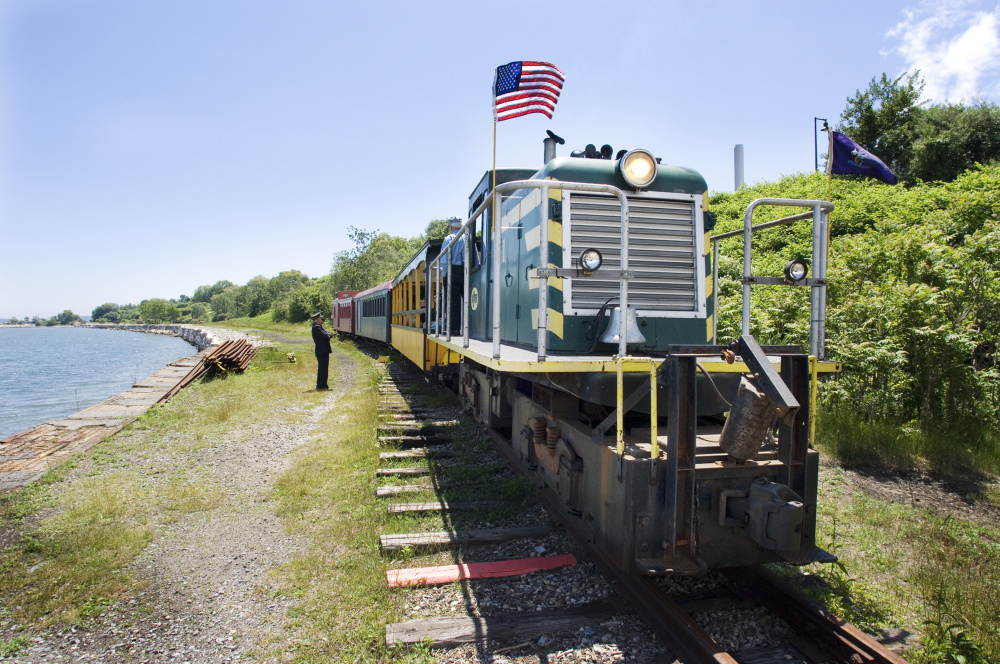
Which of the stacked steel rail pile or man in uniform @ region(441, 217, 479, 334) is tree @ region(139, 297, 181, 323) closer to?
the stacked steel rail pile

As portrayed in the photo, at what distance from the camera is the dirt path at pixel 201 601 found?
317 cm

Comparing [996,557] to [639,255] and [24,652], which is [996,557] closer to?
[639,255]

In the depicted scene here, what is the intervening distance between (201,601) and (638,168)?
4401 millimetres

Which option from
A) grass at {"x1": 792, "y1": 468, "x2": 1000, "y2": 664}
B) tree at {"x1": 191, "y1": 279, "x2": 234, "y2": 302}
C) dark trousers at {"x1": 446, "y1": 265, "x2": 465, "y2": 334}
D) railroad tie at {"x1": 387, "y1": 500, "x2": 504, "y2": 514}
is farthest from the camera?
tree at {"x1": 191, "y1": 279, "x2": 234, "y2": 302}

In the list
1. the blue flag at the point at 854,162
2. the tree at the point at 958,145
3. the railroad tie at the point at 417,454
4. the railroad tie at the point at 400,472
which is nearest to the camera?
the blue flag at the point at 854,162

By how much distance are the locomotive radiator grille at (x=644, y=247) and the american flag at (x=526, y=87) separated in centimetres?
135

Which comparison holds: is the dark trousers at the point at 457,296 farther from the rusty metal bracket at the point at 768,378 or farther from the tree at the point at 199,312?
the tree at the point at 199,312

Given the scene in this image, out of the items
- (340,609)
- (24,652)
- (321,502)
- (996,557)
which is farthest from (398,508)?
(996,557)

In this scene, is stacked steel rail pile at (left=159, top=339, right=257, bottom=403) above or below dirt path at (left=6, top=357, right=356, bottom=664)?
above

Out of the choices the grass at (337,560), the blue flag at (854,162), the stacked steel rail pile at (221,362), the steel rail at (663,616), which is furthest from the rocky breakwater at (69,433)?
the blue flag at (854,162)

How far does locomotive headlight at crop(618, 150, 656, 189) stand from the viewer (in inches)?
177

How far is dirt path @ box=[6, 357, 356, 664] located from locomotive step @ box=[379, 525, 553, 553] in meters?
0.76

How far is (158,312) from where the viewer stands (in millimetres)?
102500

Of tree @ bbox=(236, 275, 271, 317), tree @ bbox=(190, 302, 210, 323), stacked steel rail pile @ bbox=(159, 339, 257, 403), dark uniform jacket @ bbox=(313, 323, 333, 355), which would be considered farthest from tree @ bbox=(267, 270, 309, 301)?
dark uniform jacket @ bbox=(313, 323, 333, 355)
